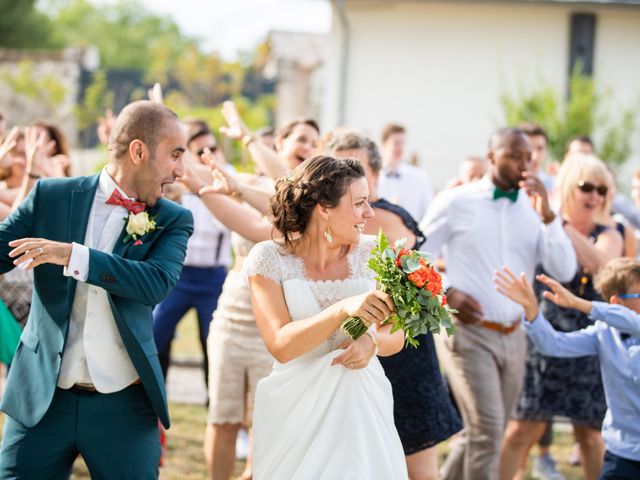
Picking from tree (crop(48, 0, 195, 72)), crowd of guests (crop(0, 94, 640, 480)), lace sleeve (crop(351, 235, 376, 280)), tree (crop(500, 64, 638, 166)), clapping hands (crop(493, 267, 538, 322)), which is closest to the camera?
lace sleeve (crop(351, 235, 376, 280))

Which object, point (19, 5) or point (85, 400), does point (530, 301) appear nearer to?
point (85, 400)

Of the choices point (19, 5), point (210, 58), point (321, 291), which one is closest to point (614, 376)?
point (321, 291)

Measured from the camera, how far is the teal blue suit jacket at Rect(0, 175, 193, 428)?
389cm

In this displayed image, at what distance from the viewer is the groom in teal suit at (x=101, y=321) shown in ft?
12.8

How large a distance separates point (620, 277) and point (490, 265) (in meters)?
1.11

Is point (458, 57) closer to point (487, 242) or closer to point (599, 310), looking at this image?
point (487, 242)

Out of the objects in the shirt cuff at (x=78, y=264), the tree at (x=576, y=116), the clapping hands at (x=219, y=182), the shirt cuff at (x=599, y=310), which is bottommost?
the shirt cuff at (x=599, y=310)

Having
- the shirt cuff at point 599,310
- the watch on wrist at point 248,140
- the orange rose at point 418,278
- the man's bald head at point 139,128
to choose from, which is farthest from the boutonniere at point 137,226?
the shirt cuff at point 599,310

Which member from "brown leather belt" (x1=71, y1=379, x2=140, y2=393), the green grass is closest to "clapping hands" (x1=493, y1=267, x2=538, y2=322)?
"brown leather belt" (x1=71, y1=379, x2=140, y2=393)

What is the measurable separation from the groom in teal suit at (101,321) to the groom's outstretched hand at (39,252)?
0.43 feet

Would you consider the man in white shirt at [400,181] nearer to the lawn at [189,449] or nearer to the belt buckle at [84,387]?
the lawn at [189,449]

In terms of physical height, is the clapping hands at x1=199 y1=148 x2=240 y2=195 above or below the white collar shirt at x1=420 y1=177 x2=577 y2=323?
above

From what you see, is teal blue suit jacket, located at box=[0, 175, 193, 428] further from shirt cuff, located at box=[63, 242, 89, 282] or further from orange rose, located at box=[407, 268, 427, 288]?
orange rose, located at box=[407, 268, 427, 288]

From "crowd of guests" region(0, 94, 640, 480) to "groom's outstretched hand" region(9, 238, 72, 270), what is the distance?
52.3 inches
